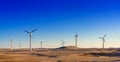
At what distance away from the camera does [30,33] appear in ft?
333

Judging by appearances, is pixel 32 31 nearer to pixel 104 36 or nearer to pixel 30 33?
pixel 30 33

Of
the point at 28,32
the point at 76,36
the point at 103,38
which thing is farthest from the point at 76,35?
the point at 28,32

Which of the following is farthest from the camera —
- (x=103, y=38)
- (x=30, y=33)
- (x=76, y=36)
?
(x=76, y=36)

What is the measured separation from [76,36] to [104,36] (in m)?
15.5

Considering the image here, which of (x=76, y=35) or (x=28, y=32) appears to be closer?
(x=28, y=32)

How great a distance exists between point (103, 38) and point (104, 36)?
111 centimetres

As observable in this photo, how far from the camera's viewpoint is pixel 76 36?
443 feet

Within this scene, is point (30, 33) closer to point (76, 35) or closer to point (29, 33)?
point (29, 33)

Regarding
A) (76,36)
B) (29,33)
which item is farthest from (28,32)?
(76,36)

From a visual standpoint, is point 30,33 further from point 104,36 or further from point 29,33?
point 104,36

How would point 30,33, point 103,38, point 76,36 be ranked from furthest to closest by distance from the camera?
1. point 76,36
2. point 103,38
3. point 30,33

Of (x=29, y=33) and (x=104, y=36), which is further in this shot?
(x=104, y=36)

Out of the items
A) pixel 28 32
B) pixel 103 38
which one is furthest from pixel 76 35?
pixel 28 32

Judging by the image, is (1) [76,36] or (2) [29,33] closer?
(2) [29,33]
